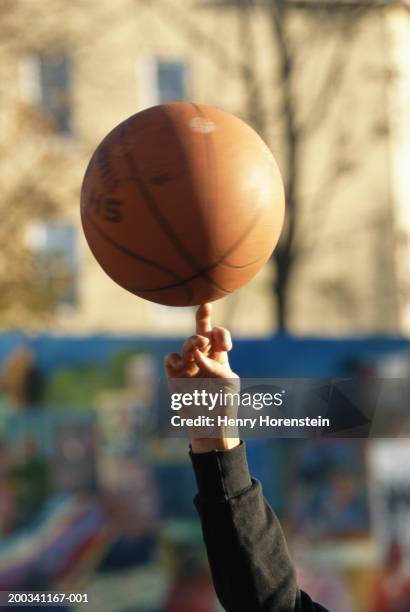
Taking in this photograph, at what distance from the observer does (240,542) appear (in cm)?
241

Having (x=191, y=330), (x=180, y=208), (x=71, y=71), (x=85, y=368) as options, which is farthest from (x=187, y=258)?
(x=191, y=330)

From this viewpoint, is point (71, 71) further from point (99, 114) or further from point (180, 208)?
point (180, 208)

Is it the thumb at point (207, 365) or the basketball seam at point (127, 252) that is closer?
the thumb at point (207, 365)

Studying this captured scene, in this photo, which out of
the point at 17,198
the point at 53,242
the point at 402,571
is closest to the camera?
the point at 402,571

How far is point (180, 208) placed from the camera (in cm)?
292

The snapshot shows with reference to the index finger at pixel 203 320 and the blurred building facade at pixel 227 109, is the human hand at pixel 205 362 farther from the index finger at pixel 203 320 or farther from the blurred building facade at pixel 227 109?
the blurred building facade at pixel 227 109

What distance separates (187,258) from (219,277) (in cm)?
14

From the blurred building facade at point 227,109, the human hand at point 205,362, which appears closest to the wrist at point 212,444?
the human hand at point 205,362

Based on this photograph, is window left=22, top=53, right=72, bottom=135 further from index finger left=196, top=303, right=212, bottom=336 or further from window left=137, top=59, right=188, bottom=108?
index finger left=196, top=303, right=212, bottom=336

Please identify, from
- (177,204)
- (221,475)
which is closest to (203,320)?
(177,204)

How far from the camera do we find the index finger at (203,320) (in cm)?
273

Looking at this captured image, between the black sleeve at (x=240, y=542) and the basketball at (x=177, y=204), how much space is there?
694mm

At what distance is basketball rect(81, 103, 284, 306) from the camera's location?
115 inches

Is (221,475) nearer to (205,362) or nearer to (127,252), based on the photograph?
(205,362)
